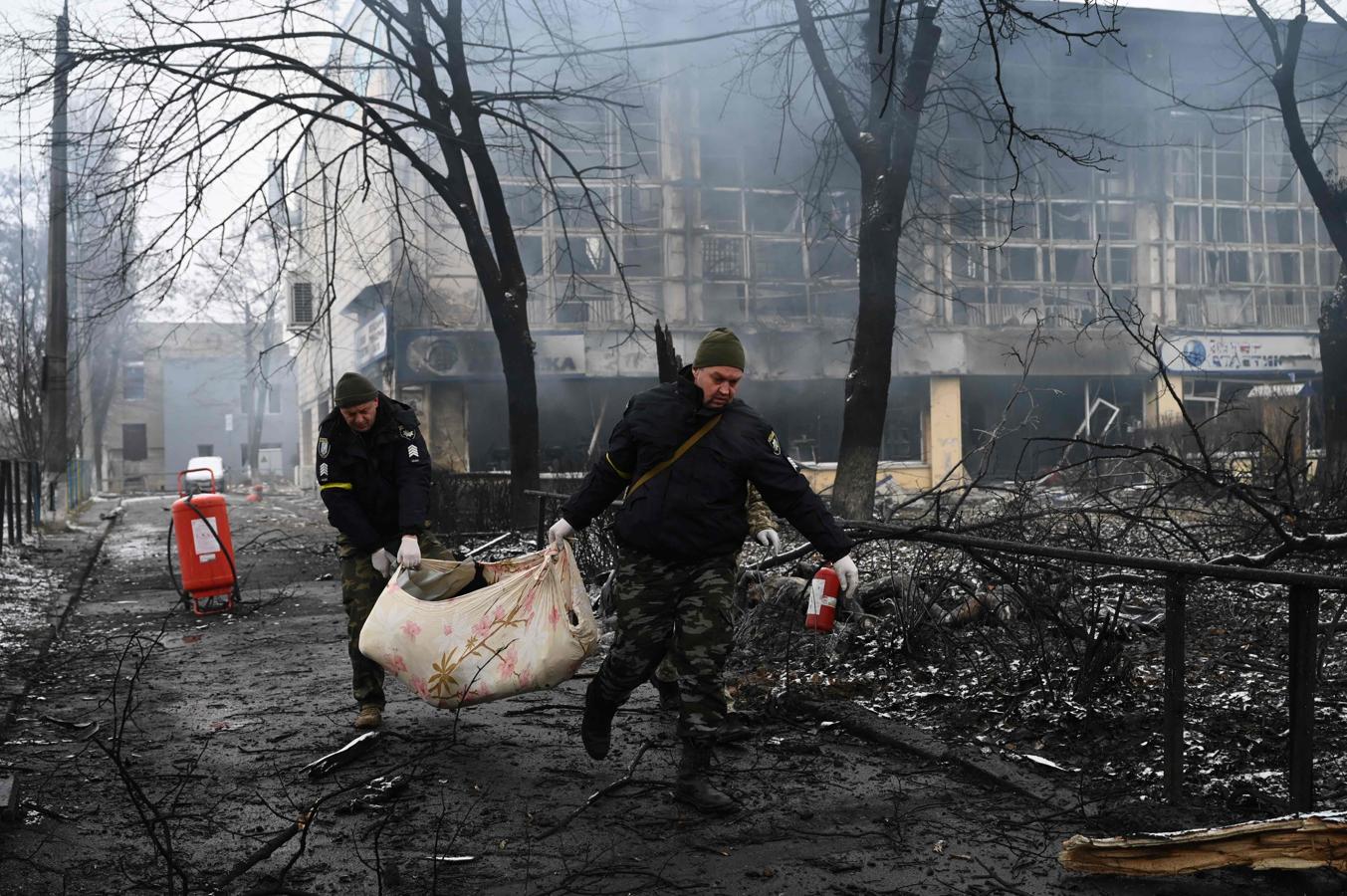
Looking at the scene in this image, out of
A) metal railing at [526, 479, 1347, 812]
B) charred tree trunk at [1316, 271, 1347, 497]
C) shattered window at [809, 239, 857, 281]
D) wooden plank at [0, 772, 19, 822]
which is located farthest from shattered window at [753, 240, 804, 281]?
wooden plank at [0, 772, 19, 822]

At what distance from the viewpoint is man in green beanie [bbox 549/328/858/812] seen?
4.72 m

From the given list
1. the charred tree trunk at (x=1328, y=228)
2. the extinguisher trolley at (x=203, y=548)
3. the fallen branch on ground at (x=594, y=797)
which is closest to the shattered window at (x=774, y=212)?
the charred tree trunk at (x=1328, y=228)

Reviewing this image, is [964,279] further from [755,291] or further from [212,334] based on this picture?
[212,334]

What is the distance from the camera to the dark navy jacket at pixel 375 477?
5.91 m

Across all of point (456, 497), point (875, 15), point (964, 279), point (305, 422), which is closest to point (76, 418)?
point (305, 422)

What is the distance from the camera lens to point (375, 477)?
5996 millimetres

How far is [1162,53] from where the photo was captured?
2989 cm

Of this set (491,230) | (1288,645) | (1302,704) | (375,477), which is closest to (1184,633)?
(1288,645)

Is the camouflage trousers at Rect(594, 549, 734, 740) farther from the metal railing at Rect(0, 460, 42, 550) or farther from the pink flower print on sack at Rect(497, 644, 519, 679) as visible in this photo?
the metal railing at Rect(0, 460, 42, 550)

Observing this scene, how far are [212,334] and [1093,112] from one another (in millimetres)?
52804

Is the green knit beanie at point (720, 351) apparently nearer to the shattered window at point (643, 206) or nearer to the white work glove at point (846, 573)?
the white work glove at point (846, 573)

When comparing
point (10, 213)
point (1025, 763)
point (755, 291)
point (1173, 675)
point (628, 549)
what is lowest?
point (1025, 763)

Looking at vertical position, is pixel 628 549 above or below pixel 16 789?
above

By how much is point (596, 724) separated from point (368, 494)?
5.76ft
